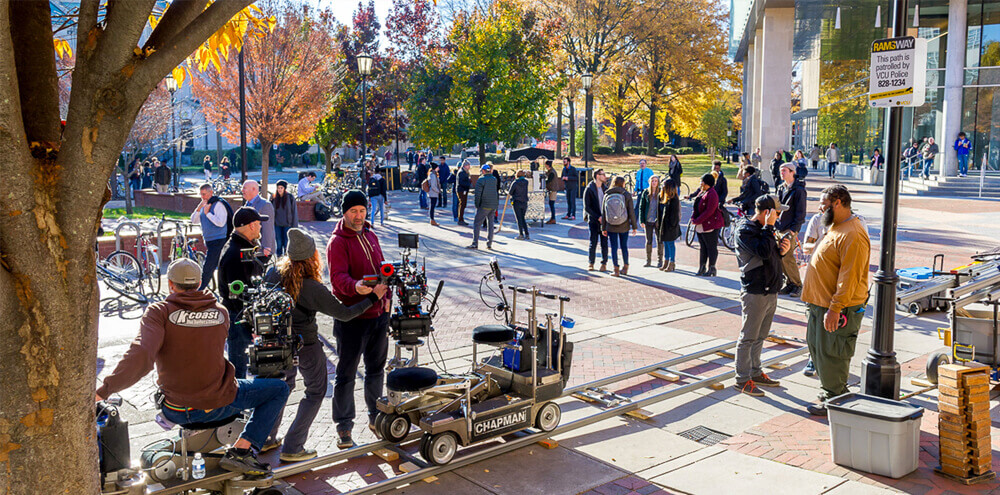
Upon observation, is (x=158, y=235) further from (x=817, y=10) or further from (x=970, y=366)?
(x=817, y=10)

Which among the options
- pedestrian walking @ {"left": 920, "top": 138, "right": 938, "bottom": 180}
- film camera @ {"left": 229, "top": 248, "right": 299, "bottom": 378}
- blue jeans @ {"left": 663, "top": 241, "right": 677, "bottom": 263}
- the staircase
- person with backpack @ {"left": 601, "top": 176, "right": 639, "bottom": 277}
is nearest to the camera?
film camera @ {"left": 229, "top": 248, "right": 299, "bottom": 378}

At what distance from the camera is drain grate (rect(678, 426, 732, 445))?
21.9ft

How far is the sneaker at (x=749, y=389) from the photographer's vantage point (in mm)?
7714

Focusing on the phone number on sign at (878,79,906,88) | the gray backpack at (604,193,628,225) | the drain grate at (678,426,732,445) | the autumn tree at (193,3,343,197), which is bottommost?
the drain grate at (678,426,732,445)

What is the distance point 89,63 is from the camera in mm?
3738

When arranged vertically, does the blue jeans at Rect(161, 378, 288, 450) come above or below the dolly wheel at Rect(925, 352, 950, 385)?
above

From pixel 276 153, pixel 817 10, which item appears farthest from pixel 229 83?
pixel 276 153

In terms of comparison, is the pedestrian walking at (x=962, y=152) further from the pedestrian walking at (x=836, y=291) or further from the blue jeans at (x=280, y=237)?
the pedestrian walking at (x=836, y=291)

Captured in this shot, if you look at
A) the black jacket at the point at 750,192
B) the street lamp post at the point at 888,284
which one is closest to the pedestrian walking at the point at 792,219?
the black jacket at the point at 750,192

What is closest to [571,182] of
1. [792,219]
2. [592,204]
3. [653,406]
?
[592,204]

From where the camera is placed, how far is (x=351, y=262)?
257 inches

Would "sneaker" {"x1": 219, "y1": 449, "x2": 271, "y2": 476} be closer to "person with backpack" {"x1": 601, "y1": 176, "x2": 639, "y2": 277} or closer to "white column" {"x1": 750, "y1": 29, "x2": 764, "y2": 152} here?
"person with backpack" {"x1": 601, "y1": 176, "x2": 639, "y2": 277}

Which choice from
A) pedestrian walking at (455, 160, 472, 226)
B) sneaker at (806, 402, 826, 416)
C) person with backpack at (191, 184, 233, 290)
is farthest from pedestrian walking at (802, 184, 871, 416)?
pedestrian walking at (455, 160, 472, 226)

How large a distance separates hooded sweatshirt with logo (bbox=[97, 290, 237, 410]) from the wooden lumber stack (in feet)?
16.0
